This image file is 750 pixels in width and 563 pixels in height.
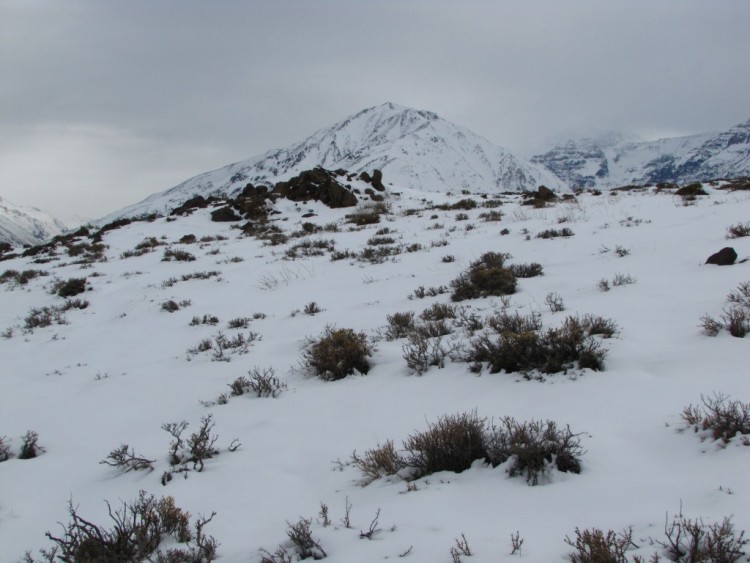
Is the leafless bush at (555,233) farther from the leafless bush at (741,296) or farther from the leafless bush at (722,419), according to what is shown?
the leafless bush at (722,419)

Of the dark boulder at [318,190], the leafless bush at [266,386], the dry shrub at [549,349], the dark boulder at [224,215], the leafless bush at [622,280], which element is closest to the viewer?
the dry shrub at [549,349]

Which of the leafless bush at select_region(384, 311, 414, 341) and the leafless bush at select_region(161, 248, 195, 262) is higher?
the leafless bush at select_region(161, 248, 195, 262)

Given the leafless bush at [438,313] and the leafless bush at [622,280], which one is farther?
the leafless bush at [622,280]

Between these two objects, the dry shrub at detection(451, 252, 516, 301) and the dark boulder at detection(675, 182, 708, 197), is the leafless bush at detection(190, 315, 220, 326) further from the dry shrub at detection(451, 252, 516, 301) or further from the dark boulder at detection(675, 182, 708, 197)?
the dark boulder at detection(675, 182, 708, 197)

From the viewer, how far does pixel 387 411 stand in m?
3.65

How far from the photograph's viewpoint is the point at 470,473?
262 centimetres

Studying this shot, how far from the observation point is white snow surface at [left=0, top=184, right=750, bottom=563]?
218 cm

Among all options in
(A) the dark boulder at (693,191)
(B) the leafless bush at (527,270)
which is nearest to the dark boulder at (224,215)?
(B) the leafless bush at (527,270)

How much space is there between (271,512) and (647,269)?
20.1 feet

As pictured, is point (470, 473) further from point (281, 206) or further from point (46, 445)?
point (281, 206)

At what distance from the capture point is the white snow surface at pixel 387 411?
→ 7.15 ft

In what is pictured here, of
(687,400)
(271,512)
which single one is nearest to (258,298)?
(271,512)

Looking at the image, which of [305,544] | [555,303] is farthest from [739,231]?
[305,544]

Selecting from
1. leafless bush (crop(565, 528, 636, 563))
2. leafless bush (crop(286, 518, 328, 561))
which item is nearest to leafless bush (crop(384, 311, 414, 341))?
leafless bush (crop(286, 518, 328, 561))
